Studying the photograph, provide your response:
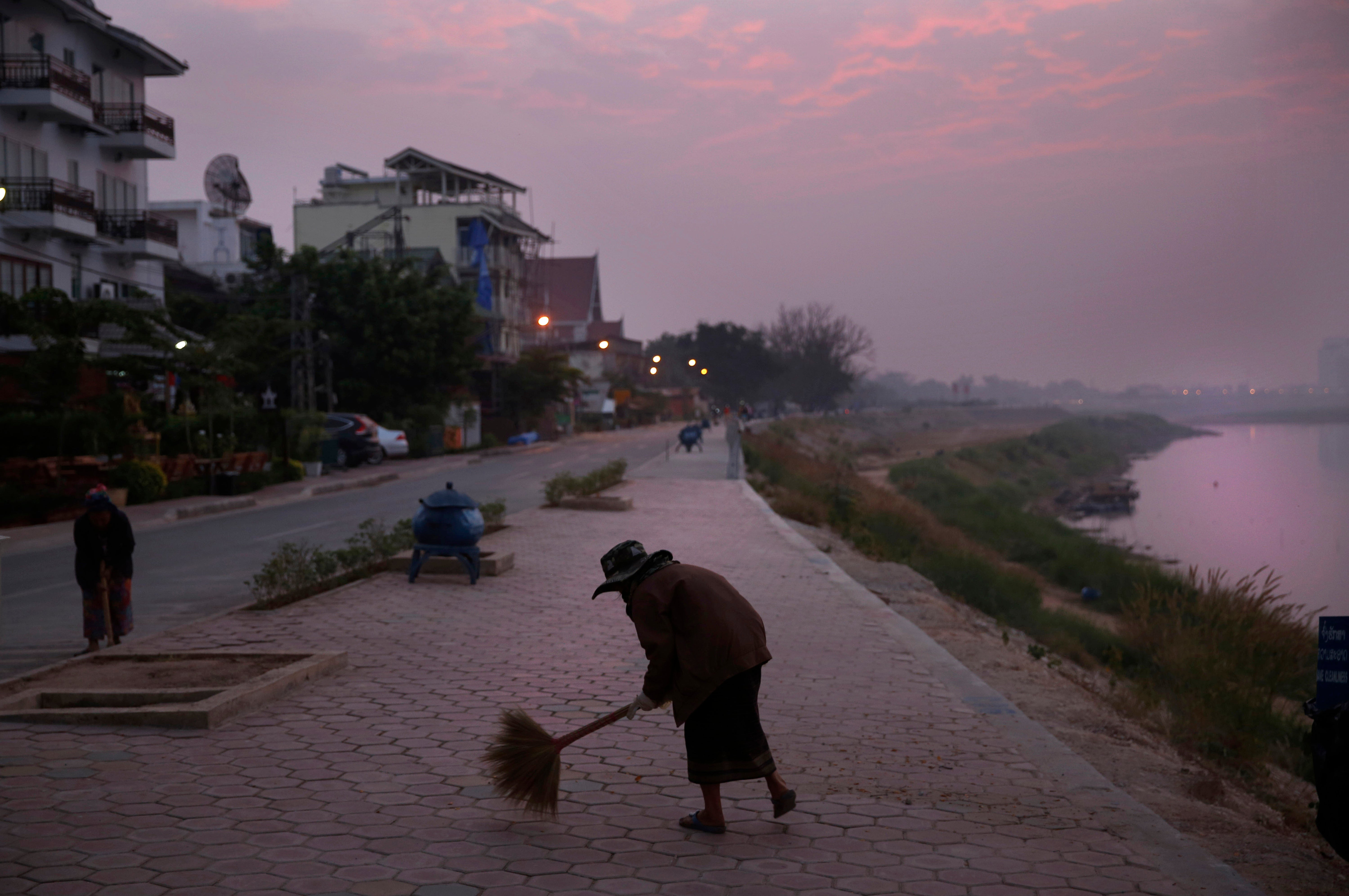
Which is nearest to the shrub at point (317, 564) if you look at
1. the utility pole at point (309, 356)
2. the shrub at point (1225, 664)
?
the shrub at point (1225, 664)

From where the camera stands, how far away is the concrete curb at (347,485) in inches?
1001

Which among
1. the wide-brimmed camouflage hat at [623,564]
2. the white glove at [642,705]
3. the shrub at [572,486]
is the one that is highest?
the wide-brimmed camouflage hat at [623,564]

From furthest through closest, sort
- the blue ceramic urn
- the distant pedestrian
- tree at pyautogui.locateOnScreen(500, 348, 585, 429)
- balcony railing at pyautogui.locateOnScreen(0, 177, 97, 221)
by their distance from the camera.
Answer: tree at pyautogui.locateOnScreen(500, 348, 585, 429) → balcony railing at pyautogui.locateOnScreen(0, 177, 97, 221) → the blue ceramic urn → the distant pedestrian

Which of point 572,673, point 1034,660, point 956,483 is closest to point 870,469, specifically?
point 956,483

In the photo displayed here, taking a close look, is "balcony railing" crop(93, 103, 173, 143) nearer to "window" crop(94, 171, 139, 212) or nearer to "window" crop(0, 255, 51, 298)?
"window" crop(94, 171, 139, 212)

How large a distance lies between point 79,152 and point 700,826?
31.7 m

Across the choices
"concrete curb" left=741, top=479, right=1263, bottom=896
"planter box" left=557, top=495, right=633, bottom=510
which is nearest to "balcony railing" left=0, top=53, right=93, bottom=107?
"planter box" left=557, top=495, right=633, bottom=510

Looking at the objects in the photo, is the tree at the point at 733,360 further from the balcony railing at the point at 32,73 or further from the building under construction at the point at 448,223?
the balcony railing at the point at 32,73

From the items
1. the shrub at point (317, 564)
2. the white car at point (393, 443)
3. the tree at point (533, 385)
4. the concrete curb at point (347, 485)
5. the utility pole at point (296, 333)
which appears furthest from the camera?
the tree at point (533, 385)

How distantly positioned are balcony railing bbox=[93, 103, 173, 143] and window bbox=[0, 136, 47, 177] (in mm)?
3020

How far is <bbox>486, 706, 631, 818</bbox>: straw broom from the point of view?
4.70 metres

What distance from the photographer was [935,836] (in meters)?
4.57

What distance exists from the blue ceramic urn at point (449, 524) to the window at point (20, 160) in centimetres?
2191

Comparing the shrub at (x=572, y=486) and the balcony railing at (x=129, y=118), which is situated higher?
the balcony railing at (x=129, y=118)
